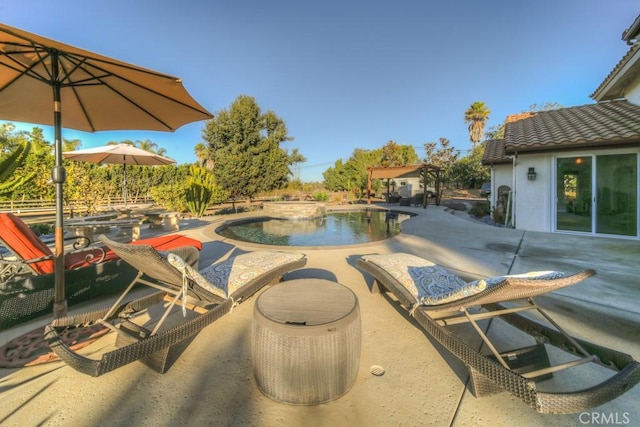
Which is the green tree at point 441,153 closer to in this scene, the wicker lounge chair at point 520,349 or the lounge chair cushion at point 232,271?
the lounge chair cushion at point 232,271

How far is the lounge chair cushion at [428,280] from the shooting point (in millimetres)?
2000

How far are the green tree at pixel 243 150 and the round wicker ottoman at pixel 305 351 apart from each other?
617 inches

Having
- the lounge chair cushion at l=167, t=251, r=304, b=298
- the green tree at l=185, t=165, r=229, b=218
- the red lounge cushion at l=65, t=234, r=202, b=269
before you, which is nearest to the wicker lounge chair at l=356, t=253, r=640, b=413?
the lounge chair cushion at l=167, t=251, r=304, b=298

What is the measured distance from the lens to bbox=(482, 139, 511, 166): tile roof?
37.4 ft

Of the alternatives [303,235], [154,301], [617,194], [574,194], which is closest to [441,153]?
[574,194]

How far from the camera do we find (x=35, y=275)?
9.34ft

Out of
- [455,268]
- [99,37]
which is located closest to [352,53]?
[99,37]

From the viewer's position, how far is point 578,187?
25.9ft

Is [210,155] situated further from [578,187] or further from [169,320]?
[578,187]

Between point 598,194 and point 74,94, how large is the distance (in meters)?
12.0

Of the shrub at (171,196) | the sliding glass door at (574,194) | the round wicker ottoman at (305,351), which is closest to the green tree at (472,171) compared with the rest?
the sliding glass door at (574,194)

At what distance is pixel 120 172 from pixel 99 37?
11.6 meters

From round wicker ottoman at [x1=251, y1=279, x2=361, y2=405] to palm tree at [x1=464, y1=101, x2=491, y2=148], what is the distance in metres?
39.5

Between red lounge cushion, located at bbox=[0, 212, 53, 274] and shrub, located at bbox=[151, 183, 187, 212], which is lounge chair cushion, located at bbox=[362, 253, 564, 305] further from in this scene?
shrub, located at bbox=[151, 183, 187, 212]
